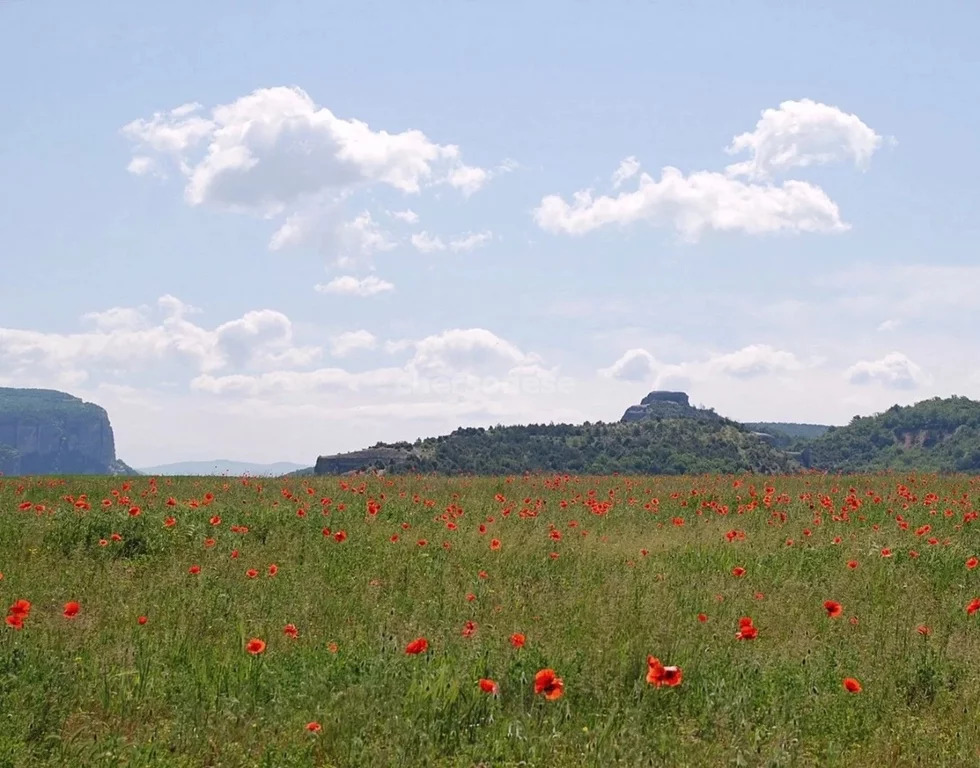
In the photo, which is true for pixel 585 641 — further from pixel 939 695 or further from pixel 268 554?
pixel 268 554

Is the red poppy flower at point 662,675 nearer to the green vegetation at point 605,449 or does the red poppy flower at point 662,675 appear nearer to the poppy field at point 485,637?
the poppy field at point 485,637

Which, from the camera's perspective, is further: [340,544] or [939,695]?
[340,544]

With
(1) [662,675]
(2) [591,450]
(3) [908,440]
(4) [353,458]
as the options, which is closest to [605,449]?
(2) [591,450]

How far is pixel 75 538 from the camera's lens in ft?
35.0

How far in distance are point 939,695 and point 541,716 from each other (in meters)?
2.90

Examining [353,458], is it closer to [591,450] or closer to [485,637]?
[591,450]

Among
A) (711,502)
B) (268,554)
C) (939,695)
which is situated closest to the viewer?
(939,695)

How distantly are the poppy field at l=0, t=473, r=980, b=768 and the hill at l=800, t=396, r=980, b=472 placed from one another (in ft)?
284

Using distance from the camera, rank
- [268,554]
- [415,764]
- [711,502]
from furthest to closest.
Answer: [711,502] < [268,554] < [415,764]

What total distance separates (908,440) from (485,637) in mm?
115832

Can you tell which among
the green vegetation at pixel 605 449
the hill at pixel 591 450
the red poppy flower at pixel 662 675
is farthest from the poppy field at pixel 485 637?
the hill at pixel 591 450

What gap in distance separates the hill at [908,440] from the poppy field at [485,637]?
86632 mm

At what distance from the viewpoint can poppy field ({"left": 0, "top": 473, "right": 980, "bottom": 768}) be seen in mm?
5133

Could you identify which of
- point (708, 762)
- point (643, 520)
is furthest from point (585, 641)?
point (643, 520)
